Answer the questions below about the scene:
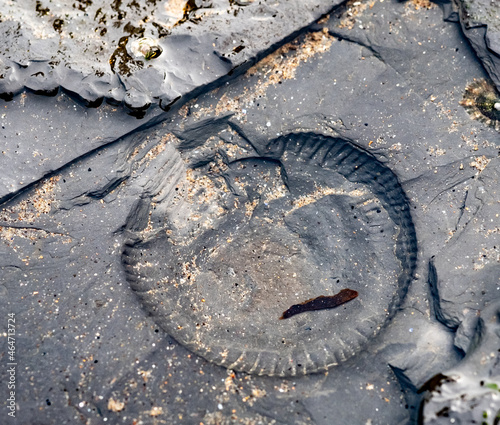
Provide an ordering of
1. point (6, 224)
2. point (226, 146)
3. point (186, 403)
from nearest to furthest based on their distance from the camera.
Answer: point (186, 403)
point (6, 224)
point (226, 146)

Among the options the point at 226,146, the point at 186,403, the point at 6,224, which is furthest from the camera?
the point at 226,146

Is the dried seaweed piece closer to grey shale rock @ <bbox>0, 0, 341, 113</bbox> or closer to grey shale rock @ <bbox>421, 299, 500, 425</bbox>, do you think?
grey shale rock @ <bbox>421, 299, 500, 425</bbox>

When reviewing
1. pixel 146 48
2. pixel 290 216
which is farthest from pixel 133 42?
pixel 290 216

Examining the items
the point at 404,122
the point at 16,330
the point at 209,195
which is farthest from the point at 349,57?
the point at 16,330

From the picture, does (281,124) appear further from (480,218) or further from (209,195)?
(480,218)

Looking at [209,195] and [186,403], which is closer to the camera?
[186,403]

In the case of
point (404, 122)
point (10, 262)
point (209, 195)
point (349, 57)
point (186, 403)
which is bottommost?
point (186, 403)

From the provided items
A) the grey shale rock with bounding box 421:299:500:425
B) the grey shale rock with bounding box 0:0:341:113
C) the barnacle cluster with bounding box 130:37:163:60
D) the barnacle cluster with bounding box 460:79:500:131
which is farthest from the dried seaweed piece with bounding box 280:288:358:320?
the barnacle cluster with bounding box 130:37:163:60
